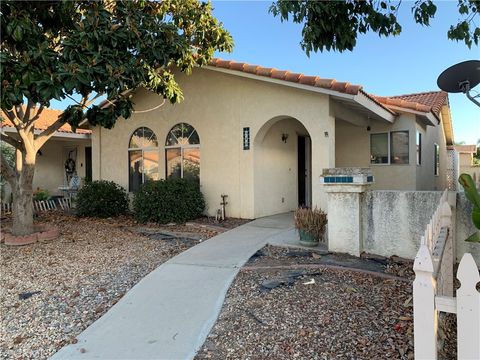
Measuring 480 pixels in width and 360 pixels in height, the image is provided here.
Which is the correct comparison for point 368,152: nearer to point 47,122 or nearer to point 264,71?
point 264,71

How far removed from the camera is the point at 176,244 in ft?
24.3

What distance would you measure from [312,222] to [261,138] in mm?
4011

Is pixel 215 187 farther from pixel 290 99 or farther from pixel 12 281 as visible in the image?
pixel 12 281

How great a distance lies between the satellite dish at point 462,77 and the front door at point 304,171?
316 inches

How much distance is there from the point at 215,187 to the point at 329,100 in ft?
13.7

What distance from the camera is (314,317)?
3.76 m

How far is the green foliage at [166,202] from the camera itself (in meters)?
9.37

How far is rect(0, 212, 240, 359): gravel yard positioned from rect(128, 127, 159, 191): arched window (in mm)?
2971

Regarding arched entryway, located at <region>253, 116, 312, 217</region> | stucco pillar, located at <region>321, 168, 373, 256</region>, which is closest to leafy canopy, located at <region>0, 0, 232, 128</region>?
arched entryway, located at <region>253, 116, 312, 217</region>

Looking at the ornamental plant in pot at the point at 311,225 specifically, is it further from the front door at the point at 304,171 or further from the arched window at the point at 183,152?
the front door at the point at 304,171

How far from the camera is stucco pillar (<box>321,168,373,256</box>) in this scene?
5.95 metres

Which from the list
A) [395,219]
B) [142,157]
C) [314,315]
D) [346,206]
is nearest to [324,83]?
[346,206]

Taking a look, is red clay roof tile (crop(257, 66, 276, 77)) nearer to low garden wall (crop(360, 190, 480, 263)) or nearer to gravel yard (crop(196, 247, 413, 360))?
low garden wall (crop(360, 190, 480, 263))

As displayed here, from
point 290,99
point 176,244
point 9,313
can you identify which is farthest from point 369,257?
point 9,313
